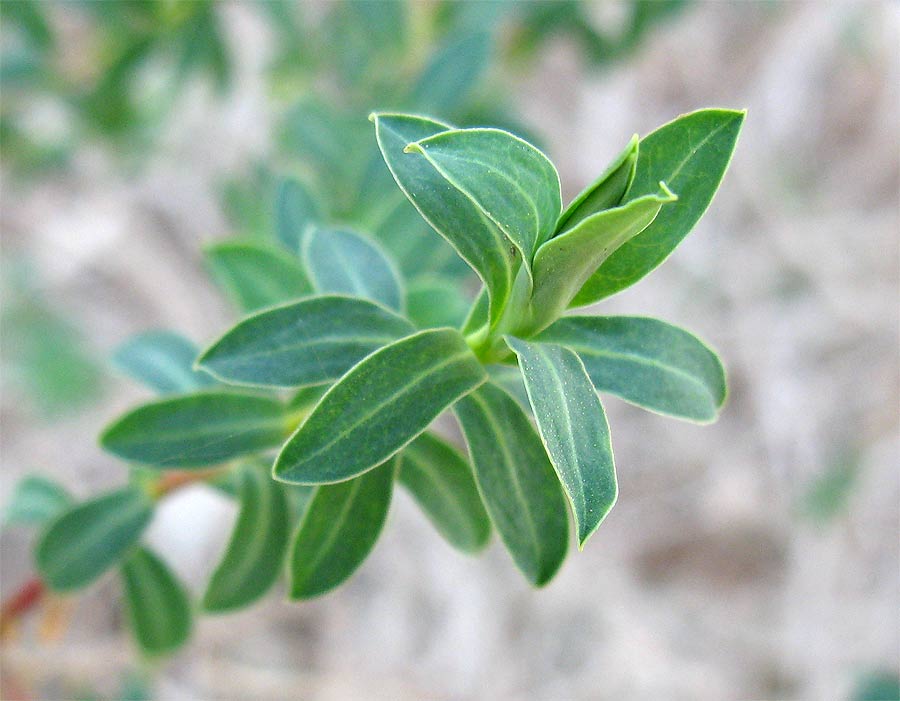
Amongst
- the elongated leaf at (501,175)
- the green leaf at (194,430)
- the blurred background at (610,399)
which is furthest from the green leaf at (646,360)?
the blurred background at (610,399)

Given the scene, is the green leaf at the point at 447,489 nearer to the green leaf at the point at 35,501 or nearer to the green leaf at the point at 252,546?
the green leaf at the point at 252,546

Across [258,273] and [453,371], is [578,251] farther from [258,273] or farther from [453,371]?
[258,273]

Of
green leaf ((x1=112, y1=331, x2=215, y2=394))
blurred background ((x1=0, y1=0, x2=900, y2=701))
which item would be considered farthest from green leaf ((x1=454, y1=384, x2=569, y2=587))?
blurred background ((x1=0, y1=0, x2=900, y2=701))

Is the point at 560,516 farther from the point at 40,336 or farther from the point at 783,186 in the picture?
the point at 783,186

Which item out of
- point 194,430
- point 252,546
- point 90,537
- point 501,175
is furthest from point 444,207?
point 90,537

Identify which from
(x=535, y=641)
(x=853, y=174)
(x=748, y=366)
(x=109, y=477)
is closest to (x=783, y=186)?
(x=853, y=174)

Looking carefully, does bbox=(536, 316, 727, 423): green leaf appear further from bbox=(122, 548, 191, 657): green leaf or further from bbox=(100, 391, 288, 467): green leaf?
bbox=(122, 548, 191, 657): green leaf
